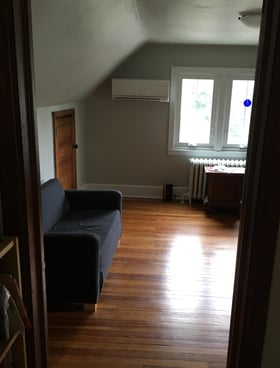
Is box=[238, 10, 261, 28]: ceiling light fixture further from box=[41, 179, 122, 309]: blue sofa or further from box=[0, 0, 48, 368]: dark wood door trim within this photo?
box=[0, 0, 48, 368]: dark wood door trim

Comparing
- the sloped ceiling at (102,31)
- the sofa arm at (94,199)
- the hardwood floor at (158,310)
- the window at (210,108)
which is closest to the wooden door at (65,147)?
the sloped ceiling at (102,31)

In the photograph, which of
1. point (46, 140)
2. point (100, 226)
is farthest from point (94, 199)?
point (46, 140)

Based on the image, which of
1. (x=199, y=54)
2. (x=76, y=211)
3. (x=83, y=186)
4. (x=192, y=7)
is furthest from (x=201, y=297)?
(x=199, y=54)

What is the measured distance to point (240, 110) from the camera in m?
5.30

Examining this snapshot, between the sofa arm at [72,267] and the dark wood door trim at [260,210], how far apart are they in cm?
124

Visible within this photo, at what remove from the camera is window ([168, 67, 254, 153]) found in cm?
520

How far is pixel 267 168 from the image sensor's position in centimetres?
130

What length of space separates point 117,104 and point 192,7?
101 inches

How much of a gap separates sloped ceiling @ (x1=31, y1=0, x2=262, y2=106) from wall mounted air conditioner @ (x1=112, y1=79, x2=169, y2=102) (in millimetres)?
507

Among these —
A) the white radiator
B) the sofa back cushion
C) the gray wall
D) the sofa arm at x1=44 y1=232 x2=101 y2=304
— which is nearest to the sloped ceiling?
→ the gray wall

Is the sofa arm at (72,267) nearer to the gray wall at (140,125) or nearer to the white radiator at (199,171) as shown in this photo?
the white radiator at (199,171)

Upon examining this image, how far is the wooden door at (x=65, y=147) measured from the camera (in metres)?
4.09

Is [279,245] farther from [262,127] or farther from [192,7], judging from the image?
[192,7]

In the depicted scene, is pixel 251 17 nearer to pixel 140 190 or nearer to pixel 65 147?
pixel 65 147
